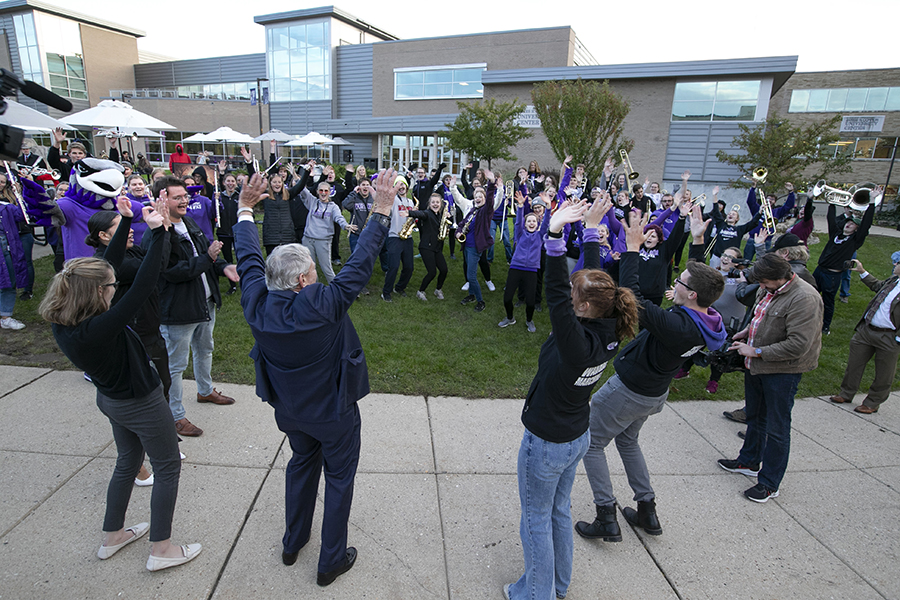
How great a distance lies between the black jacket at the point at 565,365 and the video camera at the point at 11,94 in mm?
2471

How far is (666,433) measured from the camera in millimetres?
4707

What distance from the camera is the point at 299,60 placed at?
130ft

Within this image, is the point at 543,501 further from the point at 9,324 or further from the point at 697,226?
the point at 9,324

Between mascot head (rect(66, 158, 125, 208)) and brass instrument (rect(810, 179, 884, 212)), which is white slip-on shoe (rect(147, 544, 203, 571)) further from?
brass instrument (rect(810, 179, 884, 212))

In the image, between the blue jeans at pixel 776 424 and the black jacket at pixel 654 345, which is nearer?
the black jacket at pixel 654 345

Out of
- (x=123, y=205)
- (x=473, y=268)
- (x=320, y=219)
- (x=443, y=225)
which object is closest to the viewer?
(x=123, y=205)

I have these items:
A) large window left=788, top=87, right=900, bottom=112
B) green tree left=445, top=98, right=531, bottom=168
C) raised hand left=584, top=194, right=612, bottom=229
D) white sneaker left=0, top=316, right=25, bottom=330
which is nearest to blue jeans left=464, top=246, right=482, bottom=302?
raised hand left=584, top=194, right=612, bottom=229

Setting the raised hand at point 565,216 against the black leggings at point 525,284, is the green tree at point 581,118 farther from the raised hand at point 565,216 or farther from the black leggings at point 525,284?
the raised hand at point 565,216

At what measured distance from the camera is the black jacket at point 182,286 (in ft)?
12.6

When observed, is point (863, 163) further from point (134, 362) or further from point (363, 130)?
point (134, 362)

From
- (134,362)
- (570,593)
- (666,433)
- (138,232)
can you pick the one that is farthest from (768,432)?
(138,232)

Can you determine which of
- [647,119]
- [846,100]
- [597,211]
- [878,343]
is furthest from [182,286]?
[846,100]

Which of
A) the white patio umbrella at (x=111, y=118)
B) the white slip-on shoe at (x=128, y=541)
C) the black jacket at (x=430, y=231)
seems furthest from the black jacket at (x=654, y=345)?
the white patio umbrella at (x=111, y=118)

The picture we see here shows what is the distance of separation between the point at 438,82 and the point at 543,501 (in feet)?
122
